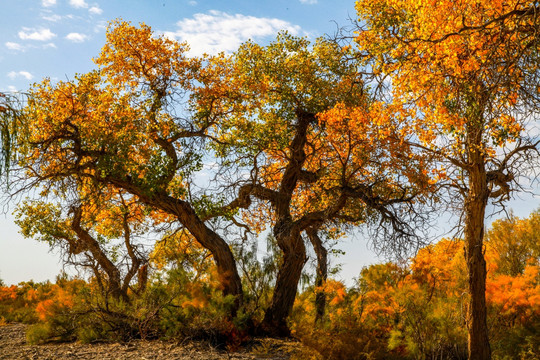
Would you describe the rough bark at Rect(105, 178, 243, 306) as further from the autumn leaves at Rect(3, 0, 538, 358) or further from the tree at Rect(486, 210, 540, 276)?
the tree at Rect(486, 210, 540, 276)

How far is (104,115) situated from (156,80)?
1319 millimetres

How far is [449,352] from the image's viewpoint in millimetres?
7637

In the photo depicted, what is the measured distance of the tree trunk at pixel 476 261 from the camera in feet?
23.7

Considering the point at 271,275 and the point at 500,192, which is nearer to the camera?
the point at 500,192

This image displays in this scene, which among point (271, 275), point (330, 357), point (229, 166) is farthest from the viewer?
point (229, 166)

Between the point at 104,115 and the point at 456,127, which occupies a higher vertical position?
the point at 104,115

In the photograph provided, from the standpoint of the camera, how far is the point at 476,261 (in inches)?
288

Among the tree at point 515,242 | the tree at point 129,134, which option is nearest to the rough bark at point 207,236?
the tree at point 129,134

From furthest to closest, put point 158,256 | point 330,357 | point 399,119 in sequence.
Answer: point 158,256, point 399,119, point 330,357

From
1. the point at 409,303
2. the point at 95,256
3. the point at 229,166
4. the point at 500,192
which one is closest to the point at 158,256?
the point at 95,256

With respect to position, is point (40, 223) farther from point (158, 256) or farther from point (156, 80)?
point (156, 80)

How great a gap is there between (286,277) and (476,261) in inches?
141

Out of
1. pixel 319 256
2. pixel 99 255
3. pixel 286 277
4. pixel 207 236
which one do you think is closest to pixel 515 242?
pixel 319 256

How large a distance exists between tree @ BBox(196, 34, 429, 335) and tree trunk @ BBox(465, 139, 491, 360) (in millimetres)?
1030
